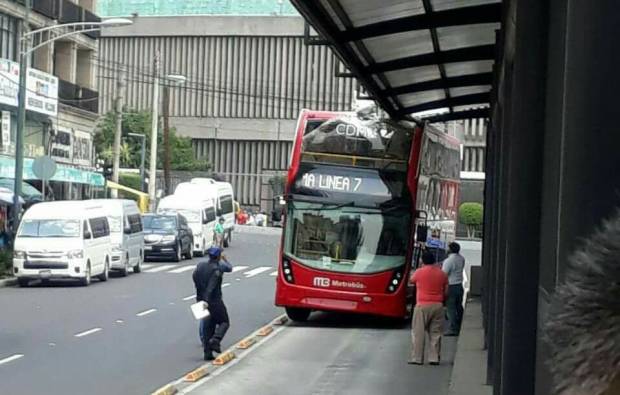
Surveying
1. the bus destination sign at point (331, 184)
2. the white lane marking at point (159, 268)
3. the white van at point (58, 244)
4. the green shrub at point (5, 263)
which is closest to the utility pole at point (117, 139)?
the white lane marking at point (159, 268)

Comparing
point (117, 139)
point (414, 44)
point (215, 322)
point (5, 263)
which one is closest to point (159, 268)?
point (5, 263)

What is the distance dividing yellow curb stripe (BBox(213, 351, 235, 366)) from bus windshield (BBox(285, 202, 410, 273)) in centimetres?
492

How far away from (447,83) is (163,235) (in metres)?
29.9

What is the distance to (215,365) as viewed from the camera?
55.2ft

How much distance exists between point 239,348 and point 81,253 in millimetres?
14546

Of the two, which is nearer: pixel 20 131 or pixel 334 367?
pixel 334 367

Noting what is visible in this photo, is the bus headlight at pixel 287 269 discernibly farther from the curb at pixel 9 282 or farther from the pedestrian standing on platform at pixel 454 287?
the curb at pixel 9 282

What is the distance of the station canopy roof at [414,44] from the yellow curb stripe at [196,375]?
4.65 meters

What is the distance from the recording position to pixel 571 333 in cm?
149

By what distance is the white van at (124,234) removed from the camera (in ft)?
121

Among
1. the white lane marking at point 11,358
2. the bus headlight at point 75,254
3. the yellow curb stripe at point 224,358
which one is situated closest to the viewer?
the white lane marking at point 11,358

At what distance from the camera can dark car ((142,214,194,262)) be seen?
4616 cm

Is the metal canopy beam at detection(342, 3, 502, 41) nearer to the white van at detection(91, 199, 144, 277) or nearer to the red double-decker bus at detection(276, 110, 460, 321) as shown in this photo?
the red double-decker bus at detection(276, 110, 460, 321)

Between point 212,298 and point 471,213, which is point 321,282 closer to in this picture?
point 212,298
